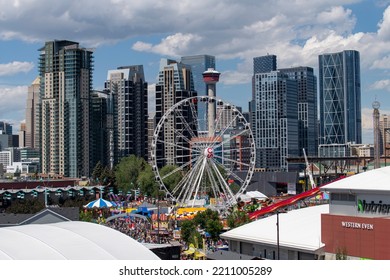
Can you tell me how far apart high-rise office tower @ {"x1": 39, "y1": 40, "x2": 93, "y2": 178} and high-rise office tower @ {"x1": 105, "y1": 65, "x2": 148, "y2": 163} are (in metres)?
17.2

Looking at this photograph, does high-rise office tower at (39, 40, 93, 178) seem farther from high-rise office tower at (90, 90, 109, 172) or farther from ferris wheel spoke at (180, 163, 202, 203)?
ferris wheel spoke at (180, 163, 202, 203)

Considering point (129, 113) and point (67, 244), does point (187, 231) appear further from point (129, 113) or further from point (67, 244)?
point (129, 113)

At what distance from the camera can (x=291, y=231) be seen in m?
37.9

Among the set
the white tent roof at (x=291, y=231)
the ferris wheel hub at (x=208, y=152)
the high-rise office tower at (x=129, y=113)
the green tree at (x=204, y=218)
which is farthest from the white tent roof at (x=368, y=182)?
the high-rise office tower at (x=129, y=113)

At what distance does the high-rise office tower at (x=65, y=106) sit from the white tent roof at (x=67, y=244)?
11721 centimetres

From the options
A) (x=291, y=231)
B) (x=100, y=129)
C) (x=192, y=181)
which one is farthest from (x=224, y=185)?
(x=100, y=129)

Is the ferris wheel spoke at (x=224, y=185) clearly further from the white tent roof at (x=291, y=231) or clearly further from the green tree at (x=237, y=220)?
the white tent roof at (x=291, y=231)

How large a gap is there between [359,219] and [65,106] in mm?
119069

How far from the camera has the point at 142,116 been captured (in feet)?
552

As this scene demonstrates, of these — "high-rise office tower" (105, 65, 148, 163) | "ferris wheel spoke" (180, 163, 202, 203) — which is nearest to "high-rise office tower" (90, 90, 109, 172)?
"high-rise office tower" (105, 65, 148, 163)

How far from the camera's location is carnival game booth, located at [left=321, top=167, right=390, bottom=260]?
3027cm

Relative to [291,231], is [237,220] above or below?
below
